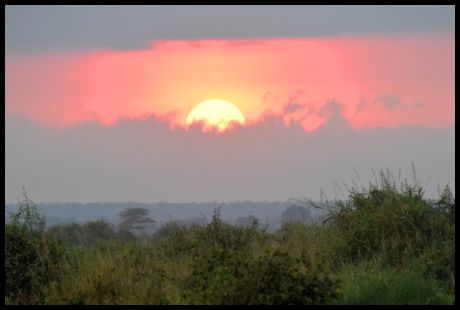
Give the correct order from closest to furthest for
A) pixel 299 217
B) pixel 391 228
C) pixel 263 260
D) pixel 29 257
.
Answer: pixel 263 260
pixel 29 257
pixel 391 228
pixel 299 217

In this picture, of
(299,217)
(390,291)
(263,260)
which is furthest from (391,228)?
(263,260)

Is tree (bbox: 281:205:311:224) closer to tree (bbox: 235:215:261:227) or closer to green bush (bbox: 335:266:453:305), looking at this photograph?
tree (bbox: 235:215:261:227)

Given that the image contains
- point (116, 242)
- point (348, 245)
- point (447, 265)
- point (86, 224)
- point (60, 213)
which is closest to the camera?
point (447, 265)

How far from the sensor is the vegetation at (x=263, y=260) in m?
11.3

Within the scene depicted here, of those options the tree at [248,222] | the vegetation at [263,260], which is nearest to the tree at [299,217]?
the vegetation at [263,260]

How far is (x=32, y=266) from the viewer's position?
14.2 metres

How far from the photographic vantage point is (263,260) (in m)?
11.2

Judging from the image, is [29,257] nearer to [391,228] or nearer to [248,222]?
[248,222]

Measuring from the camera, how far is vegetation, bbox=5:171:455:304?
446 inches

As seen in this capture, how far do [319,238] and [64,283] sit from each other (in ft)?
15.9

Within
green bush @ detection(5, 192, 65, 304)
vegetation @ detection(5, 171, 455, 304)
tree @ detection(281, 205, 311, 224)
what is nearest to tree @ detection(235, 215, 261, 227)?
vegetation @ detection(5, 171, 455, 304)

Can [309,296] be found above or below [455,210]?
below

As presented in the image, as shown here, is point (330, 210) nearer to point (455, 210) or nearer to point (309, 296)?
point (455, 210)

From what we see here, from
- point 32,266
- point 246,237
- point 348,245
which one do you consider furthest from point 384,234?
point 32,266
